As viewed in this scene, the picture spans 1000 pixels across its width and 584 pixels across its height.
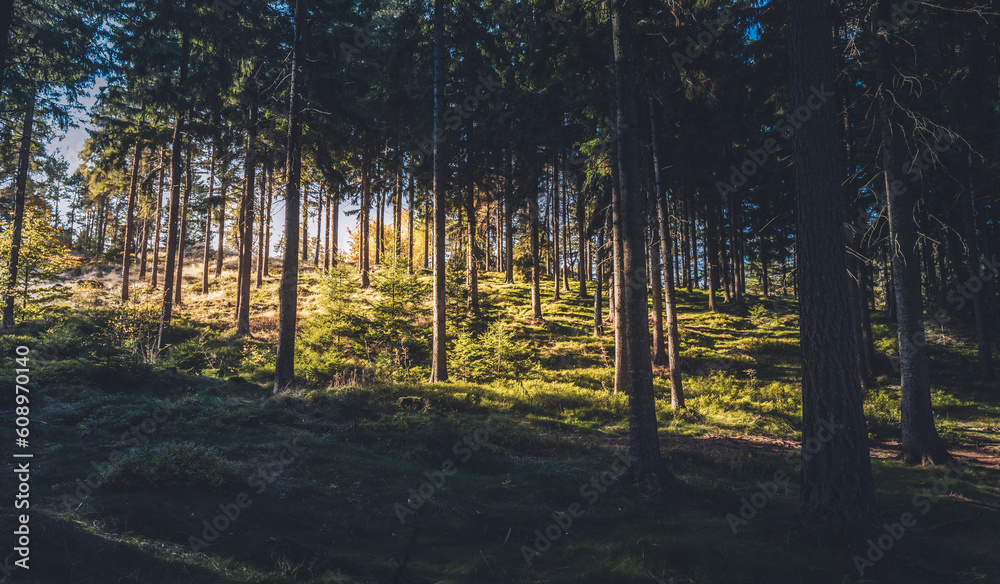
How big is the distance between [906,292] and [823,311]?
20.2 ft

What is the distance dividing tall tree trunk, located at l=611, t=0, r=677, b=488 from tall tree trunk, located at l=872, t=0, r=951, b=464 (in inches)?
242

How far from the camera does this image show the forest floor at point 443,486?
14.9 ft

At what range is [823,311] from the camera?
5.80 meters

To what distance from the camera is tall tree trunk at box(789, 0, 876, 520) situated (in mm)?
5531

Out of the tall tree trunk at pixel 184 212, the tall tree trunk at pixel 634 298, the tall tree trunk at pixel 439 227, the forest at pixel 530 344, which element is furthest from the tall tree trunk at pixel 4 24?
the tall tree trunk at pixel 634 298

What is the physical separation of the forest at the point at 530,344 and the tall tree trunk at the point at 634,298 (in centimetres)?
5

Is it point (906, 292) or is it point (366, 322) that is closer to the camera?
point (906, 292)

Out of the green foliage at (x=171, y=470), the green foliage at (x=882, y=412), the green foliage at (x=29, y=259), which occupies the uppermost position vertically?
the green foliage at (x=29, y=259)

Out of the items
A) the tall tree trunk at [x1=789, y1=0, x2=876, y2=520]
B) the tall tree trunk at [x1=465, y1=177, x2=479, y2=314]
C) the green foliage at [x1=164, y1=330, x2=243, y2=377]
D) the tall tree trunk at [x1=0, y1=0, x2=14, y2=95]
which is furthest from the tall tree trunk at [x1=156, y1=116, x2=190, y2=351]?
the tall tree trunk at [x1=789, y1=0, x2=876, y2=520]

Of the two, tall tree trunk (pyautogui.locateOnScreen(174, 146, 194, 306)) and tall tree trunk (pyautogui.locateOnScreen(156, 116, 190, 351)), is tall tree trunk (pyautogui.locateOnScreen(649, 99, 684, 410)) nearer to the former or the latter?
tall tree trunk (pyautogui.locateOnScreen(156, 116, 190, 351))

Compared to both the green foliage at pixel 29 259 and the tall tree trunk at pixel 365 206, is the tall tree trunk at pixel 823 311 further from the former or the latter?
the green foliage at pixel 29 259

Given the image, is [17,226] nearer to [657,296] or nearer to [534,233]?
[534,233]

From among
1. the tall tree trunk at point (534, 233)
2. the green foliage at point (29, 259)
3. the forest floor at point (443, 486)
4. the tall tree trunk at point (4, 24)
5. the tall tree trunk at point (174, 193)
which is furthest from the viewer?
the tall tree trunk at point (534, 233)

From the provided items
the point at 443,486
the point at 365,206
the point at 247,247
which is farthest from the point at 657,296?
the point at 365,206
